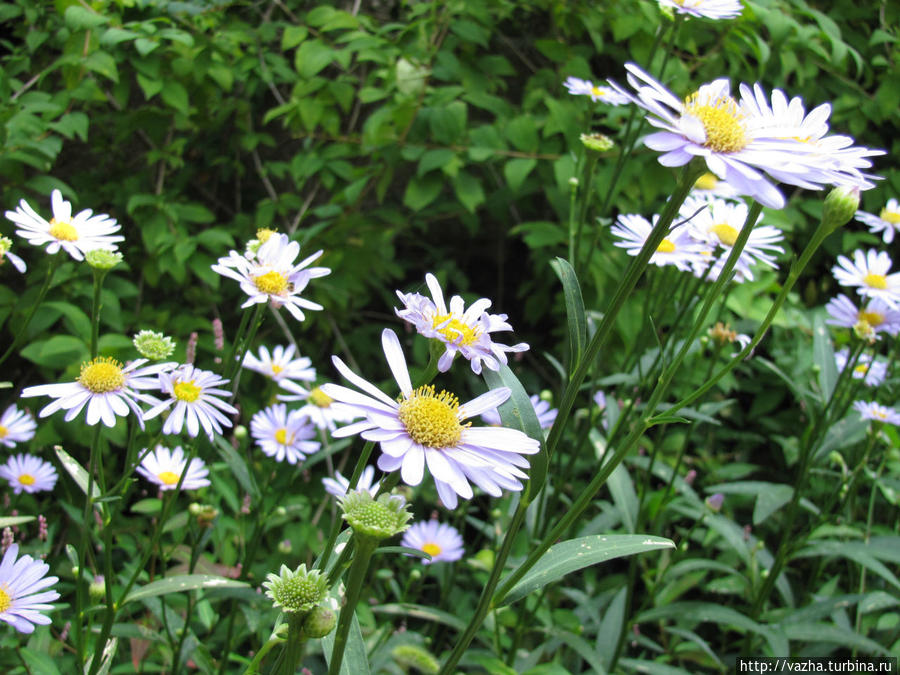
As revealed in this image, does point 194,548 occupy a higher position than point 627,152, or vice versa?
point 627,152

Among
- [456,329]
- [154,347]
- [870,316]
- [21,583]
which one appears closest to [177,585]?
[21,583]

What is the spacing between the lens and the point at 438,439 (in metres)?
0.72

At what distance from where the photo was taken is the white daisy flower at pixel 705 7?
1211 millimetres

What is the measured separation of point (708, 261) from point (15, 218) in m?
1.15

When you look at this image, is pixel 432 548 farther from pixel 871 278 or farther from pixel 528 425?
pixel 871 278

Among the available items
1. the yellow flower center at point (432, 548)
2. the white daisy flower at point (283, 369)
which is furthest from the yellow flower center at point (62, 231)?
the yellow flower center at point (432, 548)

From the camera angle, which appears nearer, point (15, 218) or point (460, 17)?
point (15, 218)

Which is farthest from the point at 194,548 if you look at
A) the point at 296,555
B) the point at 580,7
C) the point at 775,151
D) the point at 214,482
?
the point at 580,7

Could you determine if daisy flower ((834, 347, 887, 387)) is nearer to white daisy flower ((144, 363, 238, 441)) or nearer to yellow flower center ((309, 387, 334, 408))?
yellow flower center ((309, 387, 334, 408))

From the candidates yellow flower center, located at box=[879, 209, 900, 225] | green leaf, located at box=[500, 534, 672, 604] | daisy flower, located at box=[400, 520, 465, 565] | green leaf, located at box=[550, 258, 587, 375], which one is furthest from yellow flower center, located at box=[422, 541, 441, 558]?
yellow flower center, located at box=[879, 209, 900, 225]

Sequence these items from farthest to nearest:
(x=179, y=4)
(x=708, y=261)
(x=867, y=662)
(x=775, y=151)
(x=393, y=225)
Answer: (x=393, y=225), (x=179, y=4), (x=867, y=662), (x=708, y=261), (x=775, y=151)

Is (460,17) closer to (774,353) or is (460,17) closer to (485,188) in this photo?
(485,188)

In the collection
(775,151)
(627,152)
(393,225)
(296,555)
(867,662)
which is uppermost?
(775,151)

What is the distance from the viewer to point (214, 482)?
1536mm
